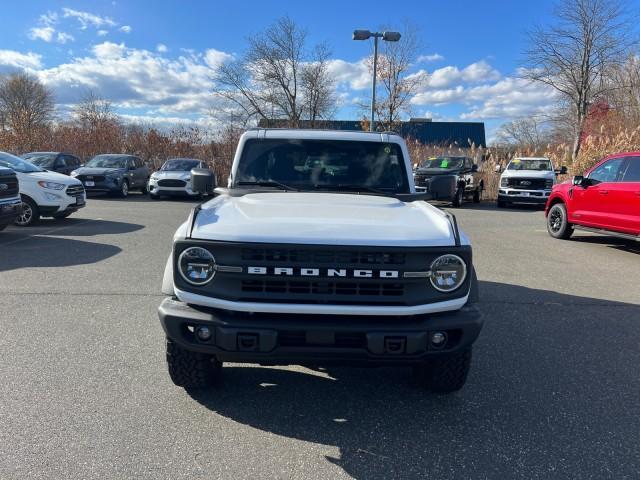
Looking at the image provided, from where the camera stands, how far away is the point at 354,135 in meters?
4.53

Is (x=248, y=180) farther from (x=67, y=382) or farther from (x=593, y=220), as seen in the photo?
(x=593, y=220)

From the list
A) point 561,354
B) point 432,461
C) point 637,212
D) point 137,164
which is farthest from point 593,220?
point 137,164

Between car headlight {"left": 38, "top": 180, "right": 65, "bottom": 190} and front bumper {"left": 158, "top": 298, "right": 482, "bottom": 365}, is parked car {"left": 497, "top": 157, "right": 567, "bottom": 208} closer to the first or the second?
car headlight {"left": 38, "top": 180, "right": 65, "bottom": 190}

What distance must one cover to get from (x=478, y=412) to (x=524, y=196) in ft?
53.2

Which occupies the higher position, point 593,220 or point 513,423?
point 593,220

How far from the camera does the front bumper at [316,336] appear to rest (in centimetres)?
267

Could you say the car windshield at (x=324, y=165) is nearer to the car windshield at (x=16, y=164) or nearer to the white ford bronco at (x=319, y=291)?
the white ford bronco at (x=319, y=291)

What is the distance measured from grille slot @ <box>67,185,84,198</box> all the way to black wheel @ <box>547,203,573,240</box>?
1127 centimetres

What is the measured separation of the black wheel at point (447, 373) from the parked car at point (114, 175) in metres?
16.9

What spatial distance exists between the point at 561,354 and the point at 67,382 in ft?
13.5

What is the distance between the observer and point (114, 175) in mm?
17828

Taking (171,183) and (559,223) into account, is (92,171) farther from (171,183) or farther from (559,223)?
(559,223)

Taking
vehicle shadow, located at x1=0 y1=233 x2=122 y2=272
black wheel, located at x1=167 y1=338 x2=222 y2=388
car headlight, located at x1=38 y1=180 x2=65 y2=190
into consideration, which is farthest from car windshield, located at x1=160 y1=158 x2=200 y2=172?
black wheel, located at x1=167 y1=338 x2=222 y2=388

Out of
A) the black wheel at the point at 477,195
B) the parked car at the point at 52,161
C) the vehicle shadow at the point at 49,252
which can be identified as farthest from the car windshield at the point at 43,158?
the black wheel at the point at 477,195
